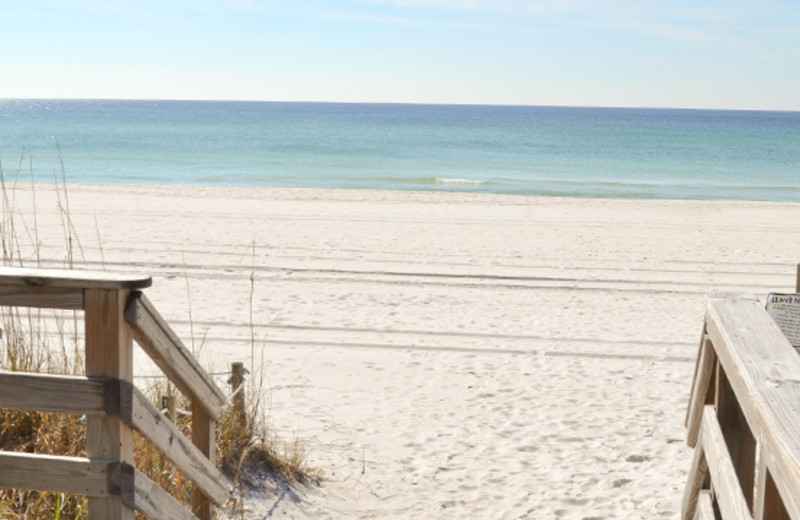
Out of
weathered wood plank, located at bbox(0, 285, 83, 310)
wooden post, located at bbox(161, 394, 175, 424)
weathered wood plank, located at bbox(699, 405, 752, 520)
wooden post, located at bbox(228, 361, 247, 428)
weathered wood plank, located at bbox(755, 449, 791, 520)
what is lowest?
weathered wood plank, located at bbox(755, 449, 791, 520)

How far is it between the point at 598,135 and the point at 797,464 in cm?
7570

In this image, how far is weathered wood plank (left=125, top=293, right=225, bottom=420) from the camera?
2703 mm

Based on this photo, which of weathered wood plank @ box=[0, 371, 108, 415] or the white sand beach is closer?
weathered wood plank @ box=[0, 371, 108, 415]

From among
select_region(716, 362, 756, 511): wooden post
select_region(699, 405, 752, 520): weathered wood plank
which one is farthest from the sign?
select_region(699, 405, 752, 520): weathered wood plank

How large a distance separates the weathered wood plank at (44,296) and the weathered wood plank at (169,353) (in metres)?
0.16

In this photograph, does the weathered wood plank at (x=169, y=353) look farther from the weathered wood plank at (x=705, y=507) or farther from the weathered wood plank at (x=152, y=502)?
the weathered wood plank at (x=705, y=507)

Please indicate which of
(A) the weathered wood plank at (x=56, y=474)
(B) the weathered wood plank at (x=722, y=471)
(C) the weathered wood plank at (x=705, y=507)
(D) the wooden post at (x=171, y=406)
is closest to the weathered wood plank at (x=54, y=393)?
(A) the weathered wood plank at (x=56, y=474)

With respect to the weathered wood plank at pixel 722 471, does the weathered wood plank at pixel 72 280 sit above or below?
above

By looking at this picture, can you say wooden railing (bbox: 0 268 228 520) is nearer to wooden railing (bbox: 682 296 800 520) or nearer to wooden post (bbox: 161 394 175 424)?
wooden post (bbox: 161 394 175 424)

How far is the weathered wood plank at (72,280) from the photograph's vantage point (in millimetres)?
2553

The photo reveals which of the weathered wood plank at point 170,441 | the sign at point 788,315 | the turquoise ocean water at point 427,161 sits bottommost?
the sign at point 788,315

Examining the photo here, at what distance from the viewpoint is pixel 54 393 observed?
266 cm

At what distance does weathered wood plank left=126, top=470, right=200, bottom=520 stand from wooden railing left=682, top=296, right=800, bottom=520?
1760 mm

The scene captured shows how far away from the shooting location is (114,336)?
2.61 m
